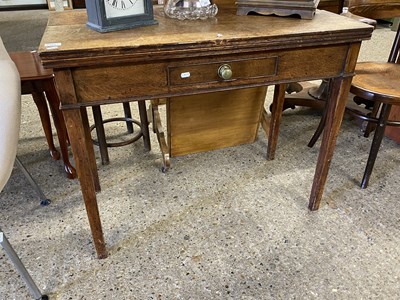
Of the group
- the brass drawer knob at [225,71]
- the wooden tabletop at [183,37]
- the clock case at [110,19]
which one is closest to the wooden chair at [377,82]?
the wooden tabletop at [183,37]

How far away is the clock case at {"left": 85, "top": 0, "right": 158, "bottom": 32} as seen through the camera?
89 cm

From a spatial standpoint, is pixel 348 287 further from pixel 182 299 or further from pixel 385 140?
pixel 385 140

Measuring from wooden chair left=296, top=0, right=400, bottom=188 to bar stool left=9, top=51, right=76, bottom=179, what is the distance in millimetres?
1235

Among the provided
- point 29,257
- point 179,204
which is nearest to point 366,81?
point 179,204

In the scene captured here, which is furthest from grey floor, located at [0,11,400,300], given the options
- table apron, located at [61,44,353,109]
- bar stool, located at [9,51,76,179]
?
table apron, located at [61,44,353,109]

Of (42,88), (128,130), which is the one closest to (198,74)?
(42,88)

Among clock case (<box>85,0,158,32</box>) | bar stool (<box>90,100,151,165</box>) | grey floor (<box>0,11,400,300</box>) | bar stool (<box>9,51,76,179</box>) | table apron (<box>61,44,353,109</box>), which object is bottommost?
grey floor (<box>0,11,400,300</box>)

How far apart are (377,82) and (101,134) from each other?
4.04ft

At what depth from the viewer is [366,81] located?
4.59 feet

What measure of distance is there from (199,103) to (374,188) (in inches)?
35.5

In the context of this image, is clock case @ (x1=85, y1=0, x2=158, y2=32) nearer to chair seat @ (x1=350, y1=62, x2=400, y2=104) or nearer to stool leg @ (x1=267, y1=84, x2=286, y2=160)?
stool leg @ (x1=267, y1=84, x2=286, y2=160)

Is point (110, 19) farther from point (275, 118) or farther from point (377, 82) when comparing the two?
point (377, 82)

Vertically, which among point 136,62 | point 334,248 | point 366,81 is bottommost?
point 334,248

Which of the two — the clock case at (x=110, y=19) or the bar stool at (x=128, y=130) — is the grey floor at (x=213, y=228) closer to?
the bar stool at (x=128, y=130)
